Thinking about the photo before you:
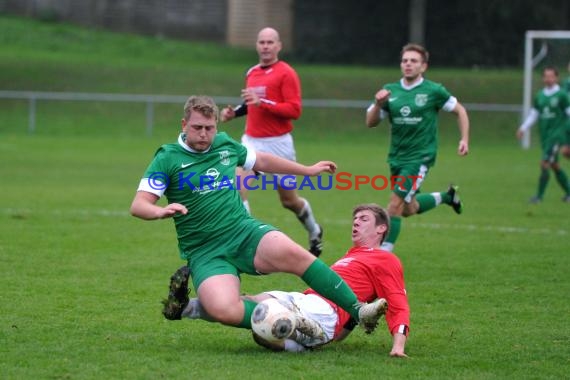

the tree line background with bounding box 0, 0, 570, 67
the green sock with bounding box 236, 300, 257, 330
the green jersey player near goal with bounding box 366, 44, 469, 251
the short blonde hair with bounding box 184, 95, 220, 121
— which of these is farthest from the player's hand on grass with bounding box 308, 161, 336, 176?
the tree line background with bounding box 0, 0, 570, 67

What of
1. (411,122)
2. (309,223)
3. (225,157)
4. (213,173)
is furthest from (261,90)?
(213,173)

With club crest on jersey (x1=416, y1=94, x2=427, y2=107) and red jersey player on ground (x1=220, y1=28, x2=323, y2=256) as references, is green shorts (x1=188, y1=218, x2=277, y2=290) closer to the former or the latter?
red jersey player on ground (x1=220, y1=28, x2=323, y2=256)

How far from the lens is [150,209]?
21.0ft

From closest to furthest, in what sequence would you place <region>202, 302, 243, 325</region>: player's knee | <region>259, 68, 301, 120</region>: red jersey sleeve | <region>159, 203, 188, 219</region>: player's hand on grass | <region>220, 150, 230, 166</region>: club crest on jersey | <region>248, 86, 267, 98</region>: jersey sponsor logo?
<region>159, 203, 188, 219</region>: player's hand on grass
<region>202, 302, 243, 325</region>: player's knee
<region>220, 150, 230, 166</region>: club crest on jersey
<region>259, 68, 301, 120</region>: red jersey sleeve
<region>248, 86, 267, 98</region>: jersey sponsor logo

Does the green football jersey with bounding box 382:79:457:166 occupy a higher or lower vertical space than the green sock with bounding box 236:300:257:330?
higher

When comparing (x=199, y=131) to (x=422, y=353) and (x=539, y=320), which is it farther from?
(x=539, y=320)

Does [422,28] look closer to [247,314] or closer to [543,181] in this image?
[543,181]

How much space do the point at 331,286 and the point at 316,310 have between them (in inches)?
8.4

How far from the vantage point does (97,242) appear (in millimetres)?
11430

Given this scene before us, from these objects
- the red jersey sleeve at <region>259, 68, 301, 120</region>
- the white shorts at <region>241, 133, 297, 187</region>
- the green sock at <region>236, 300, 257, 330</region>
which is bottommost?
the green sock at <region>236, 300, 257, 330</region>

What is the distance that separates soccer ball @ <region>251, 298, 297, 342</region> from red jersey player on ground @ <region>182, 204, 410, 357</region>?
0.41 feet

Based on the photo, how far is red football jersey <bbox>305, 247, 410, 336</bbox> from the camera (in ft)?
22.1

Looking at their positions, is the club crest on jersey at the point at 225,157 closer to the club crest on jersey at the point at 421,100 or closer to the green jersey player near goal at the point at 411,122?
the green jersey player near goal at the point at 411,122

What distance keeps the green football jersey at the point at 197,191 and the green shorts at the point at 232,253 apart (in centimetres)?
5
